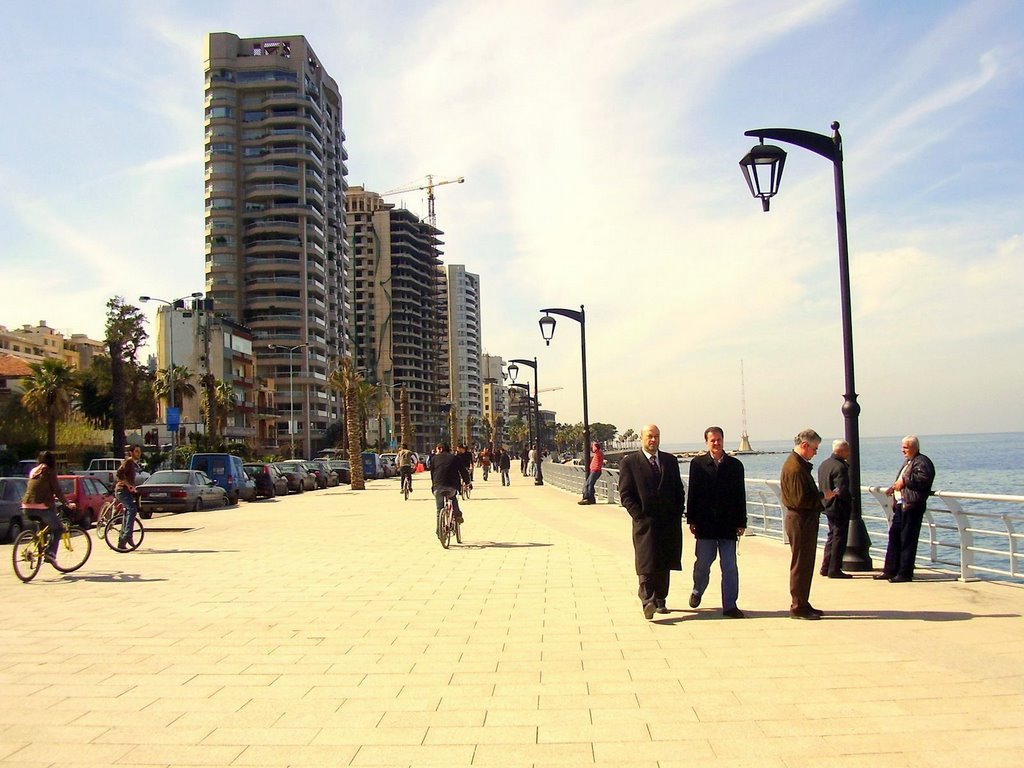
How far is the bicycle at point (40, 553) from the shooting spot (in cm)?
1150

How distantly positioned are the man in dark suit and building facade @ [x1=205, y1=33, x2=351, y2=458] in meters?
96.8

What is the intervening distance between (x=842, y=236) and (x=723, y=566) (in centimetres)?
496

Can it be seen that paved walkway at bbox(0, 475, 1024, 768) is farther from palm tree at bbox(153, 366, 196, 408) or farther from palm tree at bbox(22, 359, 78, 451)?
palm tree at bbox(153, 366, 196, 408)

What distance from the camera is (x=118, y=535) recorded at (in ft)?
52.9

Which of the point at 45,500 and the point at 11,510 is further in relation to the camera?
the point at 11,510

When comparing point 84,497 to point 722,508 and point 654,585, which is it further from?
point 722,508

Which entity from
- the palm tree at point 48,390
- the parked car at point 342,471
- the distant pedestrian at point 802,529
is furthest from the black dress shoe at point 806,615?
the palm tree at point 48,390

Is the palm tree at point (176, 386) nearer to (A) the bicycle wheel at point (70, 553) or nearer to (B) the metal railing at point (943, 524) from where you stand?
(B) the metal railing at point (943, 524)

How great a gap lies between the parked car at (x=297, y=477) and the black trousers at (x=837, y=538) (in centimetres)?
3344

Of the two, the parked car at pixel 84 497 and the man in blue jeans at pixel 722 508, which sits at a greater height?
the man in blue jeans at pixel 722 508

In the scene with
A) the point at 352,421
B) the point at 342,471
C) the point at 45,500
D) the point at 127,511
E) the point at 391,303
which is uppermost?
the point at 391,303

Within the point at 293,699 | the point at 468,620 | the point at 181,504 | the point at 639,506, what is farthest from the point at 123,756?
the point at 181,504

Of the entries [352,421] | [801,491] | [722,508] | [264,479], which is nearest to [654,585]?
[722,508]

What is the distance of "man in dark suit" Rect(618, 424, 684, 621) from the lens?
7852mm
